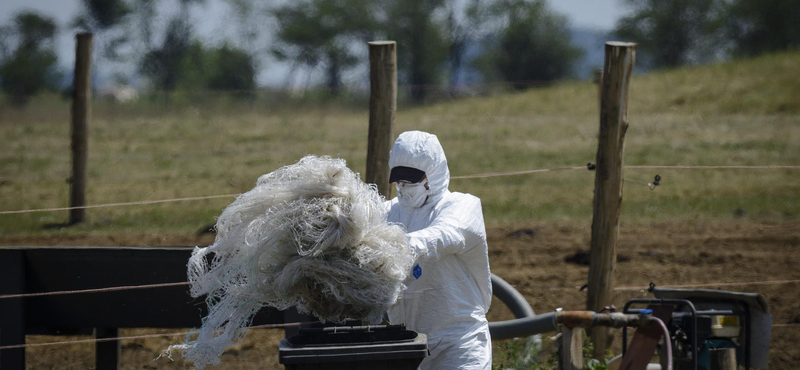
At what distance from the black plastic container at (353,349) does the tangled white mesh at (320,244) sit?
0.11 metres

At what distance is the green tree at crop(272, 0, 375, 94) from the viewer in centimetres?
4122

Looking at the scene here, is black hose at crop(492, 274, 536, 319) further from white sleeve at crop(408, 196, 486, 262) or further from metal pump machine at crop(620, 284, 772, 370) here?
white sleeve at crop(408, 196, 486, 262)

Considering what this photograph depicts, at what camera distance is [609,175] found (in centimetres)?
570

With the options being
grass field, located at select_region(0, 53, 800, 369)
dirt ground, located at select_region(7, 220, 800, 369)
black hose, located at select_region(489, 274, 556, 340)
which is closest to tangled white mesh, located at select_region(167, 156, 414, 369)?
grass field, located at select_region(0, 53, 800, 369)

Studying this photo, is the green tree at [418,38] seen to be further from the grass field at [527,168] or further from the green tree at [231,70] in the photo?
the grass field at [527,168]

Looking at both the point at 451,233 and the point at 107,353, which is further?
the point at 107,353

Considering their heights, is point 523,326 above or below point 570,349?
below

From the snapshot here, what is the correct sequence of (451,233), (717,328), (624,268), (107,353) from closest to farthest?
(451,233)
(717,328)
(107,353)
(624,268)

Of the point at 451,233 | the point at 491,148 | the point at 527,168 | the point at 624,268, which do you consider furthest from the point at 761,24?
the point at 451,233

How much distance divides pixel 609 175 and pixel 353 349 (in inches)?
117

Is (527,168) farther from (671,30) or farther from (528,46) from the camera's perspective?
(671,30)

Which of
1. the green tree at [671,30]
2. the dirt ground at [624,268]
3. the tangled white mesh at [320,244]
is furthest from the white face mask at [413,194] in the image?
the green tree at [671,30]

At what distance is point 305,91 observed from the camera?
25.6 meters

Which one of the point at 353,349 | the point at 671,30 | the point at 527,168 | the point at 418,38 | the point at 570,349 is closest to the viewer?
the point at 353,349
